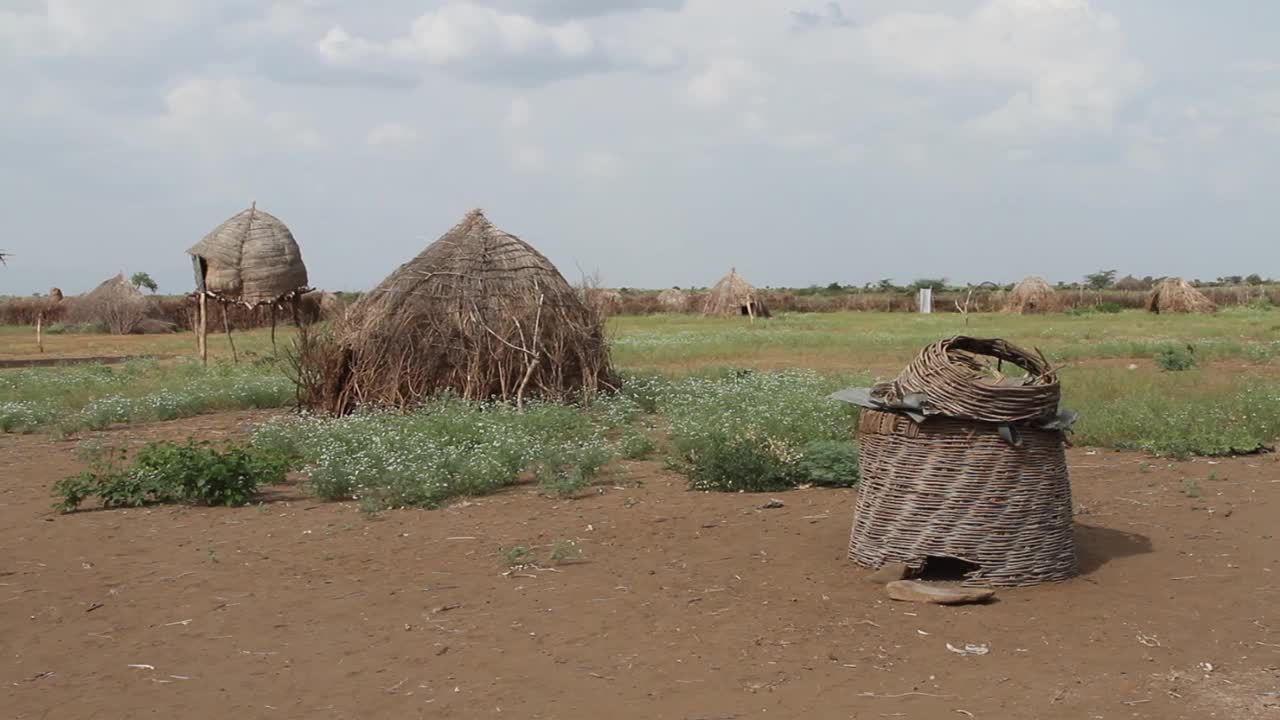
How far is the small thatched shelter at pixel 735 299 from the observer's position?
134ft

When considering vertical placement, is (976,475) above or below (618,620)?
above

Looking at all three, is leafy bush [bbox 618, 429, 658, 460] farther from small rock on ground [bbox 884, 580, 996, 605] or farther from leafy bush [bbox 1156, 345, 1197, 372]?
leafy bush [bbox 1156, 345, 1197, 372]

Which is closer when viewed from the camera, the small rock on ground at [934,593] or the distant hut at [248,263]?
the small rock on ground at [934,593]

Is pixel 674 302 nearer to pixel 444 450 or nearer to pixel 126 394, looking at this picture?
pixel 126 394

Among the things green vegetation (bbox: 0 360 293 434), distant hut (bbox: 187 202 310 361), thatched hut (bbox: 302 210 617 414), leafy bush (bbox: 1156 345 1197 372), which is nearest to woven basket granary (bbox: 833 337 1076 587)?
thatched hut (bbox: 302 210 617 414)

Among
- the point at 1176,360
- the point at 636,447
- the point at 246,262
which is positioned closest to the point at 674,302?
the point at 246,262

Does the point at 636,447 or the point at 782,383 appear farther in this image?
the point at 782,383

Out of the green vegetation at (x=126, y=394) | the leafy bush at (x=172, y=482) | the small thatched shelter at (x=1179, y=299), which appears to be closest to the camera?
the leafy bush at (x=172, y=482)

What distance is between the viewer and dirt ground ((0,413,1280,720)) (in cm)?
482

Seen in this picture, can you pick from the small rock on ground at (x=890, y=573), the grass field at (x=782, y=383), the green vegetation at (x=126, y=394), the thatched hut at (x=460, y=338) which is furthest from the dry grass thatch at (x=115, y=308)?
the small rock on ground at (x=890, y=573)

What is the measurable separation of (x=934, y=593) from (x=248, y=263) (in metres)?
15.9

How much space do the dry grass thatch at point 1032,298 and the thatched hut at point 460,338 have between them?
34618 mm

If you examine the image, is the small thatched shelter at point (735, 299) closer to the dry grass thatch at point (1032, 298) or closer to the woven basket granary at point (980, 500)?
the dry grass thatch at point (1032, 298)

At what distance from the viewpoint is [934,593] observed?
582 cm
